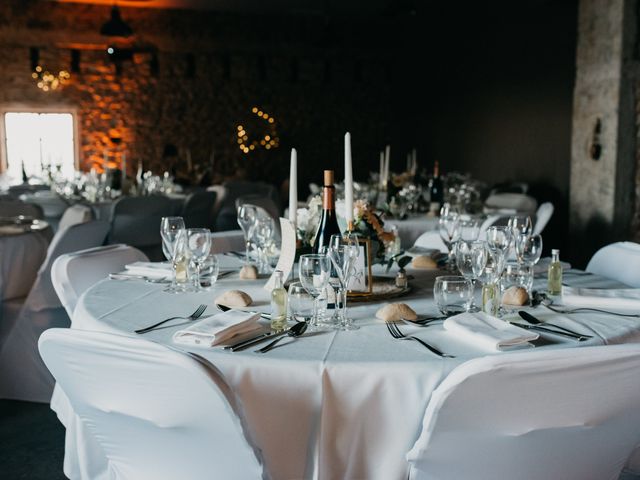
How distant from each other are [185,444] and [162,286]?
1029 millimetres

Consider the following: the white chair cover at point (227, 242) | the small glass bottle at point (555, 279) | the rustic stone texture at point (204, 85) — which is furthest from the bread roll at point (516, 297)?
the rustic stone texture at point (204, 85)

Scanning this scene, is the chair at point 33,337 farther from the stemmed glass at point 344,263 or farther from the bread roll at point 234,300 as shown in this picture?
the stemmed glass at point 344,263

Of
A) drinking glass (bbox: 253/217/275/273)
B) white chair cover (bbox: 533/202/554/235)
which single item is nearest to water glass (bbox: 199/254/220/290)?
drinking glass (bbox: 253/217/275/273)

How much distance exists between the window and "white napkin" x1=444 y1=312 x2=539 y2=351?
11140 mm

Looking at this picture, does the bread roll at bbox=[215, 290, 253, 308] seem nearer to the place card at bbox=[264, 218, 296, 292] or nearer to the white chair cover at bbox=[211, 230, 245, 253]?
the place card at bbox=[264, 218, 296, 292]

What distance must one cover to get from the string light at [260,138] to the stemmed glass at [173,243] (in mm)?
10642

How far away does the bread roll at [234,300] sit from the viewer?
8.04 ft

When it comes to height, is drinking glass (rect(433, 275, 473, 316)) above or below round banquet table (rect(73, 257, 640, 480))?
above

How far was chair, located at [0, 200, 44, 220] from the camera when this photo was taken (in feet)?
19.5

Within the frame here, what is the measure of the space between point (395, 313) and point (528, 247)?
87cm

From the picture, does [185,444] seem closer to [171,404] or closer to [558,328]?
[171,404]

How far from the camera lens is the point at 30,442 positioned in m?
3.54

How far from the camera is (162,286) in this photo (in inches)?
110

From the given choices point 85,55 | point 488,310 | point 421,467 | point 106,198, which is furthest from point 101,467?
point 85,55
